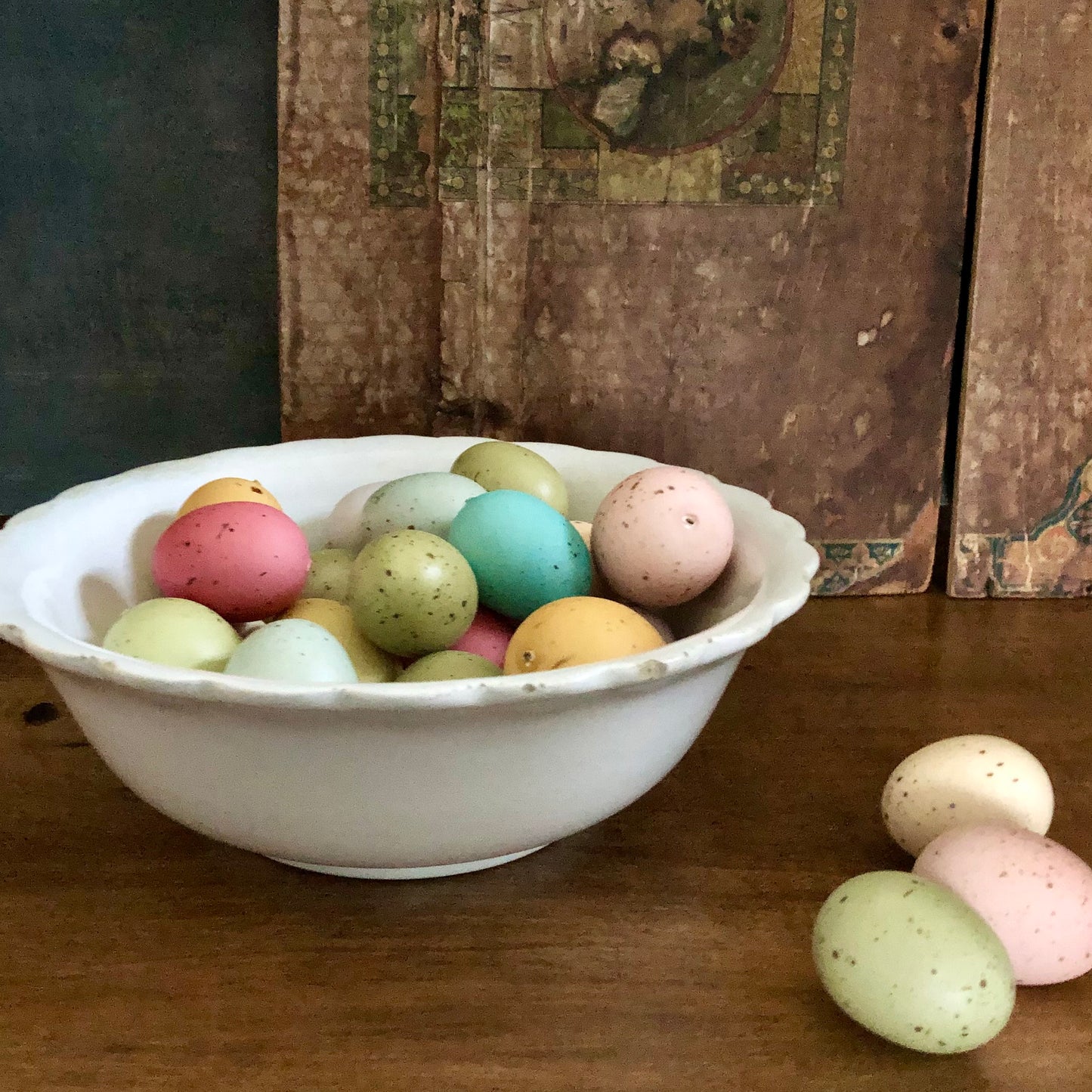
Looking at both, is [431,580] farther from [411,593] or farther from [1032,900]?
[1032,900]

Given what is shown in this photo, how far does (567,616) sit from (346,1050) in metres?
0.25

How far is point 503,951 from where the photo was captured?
1.92ft

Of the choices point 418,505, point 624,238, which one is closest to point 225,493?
point 418,505

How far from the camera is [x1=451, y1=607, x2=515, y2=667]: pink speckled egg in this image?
716 mm

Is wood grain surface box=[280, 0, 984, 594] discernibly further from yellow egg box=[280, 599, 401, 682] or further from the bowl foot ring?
the bowl foot ring

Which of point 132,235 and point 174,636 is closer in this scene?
point 174,636

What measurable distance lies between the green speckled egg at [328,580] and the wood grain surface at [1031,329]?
26.0 inches

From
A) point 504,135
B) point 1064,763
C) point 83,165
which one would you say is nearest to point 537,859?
point 1064,763

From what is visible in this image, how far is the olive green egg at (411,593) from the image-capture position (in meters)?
0.64

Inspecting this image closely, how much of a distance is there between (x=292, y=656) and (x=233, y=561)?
128mm

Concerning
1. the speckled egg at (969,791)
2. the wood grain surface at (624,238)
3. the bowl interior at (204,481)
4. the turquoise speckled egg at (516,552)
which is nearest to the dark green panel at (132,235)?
the wood grain surface at (624,238)

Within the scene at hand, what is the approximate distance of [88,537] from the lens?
2.37 feet

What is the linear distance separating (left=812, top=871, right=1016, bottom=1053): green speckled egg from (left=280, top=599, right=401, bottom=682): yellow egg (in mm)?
307

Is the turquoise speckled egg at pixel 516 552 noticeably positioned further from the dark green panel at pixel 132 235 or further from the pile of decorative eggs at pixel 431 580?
the dark green panel at pixel 132 235
